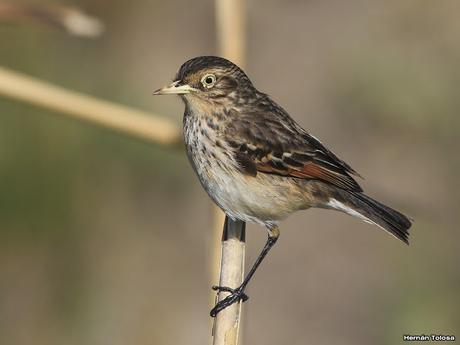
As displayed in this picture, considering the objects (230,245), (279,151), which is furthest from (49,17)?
(230,245)

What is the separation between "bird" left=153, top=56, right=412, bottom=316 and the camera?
263 inches

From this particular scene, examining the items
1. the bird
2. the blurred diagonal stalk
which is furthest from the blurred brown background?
the blurred diagonal stalk

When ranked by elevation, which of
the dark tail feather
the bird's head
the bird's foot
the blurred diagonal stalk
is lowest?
the bird's foot

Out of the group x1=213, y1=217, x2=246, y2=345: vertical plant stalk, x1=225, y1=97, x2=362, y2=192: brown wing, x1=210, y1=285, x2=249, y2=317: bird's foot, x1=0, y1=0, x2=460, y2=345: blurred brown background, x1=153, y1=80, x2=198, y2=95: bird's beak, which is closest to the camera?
x1=213, y1=217, x2=246, y2=345: vertical plant stalk

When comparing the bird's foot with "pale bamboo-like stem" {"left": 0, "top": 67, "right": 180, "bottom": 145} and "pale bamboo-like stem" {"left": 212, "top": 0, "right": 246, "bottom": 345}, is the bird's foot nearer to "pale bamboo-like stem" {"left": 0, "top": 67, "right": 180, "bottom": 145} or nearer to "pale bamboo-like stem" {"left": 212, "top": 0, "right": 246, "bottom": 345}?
"pale bamboo-like stem" {"left": 212, "top": 0, "right": 246, "bottom": 345}

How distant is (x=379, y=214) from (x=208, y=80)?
1.59 m

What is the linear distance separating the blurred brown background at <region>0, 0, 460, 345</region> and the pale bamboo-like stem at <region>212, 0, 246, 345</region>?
137 cm

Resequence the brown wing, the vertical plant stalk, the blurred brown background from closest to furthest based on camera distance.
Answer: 1. the vertical plant stalk
2. the brown wing
3. the blurred brown background

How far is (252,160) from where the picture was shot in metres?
6.81

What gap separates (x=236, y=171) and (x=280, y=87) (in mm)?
7925

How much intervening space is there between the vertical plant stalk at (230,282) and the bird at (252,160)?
636 mm

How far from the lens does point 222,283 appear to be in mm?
5883

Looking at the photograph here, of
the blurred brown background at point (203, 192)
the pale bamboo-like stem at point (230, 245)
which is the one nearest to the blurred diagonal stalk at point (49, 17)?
the pale bamboo-like stem at point (230, 245)

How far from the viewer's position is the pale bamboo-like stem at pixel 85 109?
6.64 meters
